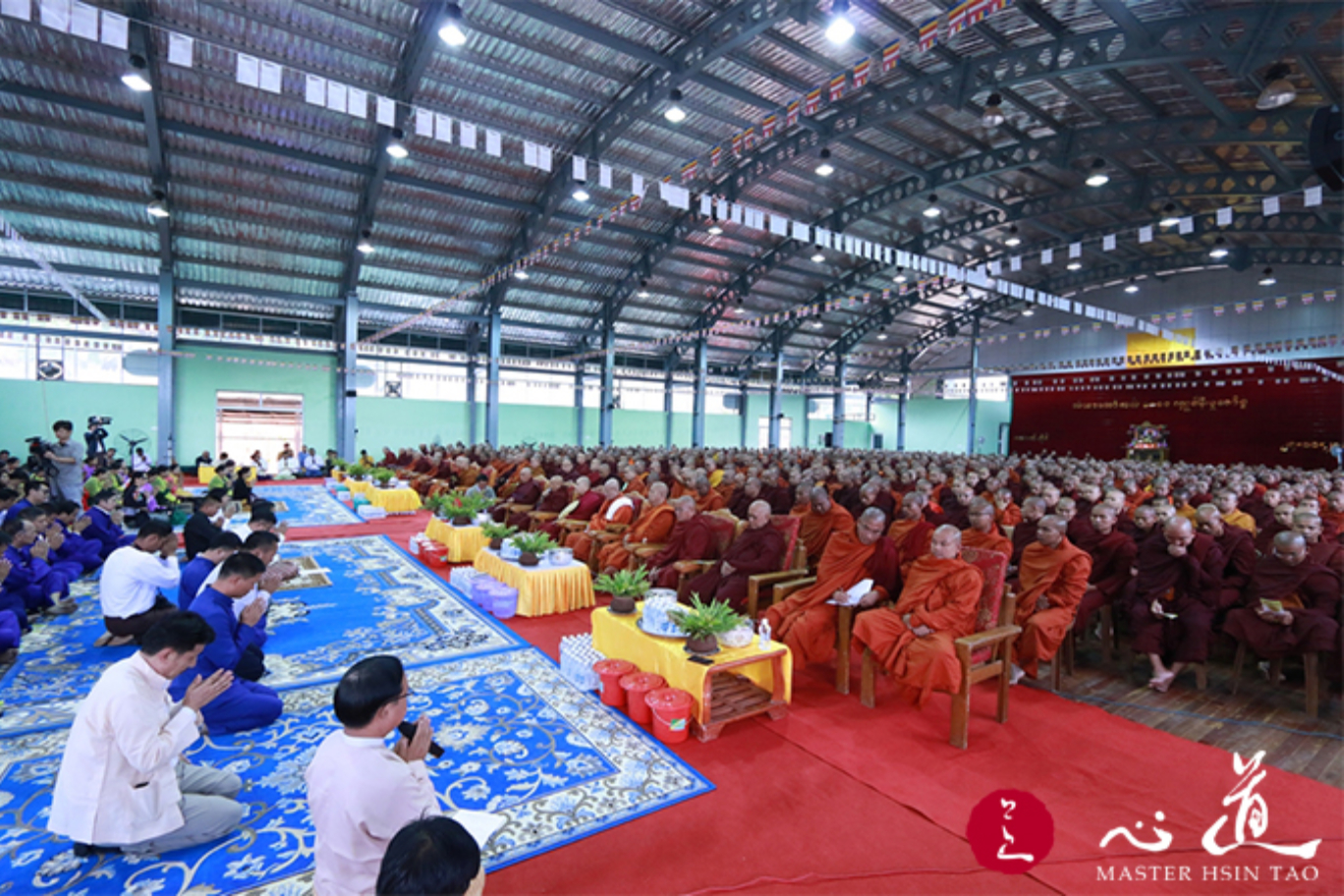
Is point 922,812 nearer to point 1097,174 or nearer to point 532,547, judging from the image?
point 532,547

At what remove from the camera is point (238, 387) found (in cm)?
2016

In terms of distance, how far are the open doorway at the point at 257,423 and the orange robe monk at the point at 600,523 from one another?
16.4 m

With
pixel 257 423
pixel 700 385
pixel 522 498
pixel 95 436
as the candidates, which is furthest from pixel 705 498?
pixel 257 423

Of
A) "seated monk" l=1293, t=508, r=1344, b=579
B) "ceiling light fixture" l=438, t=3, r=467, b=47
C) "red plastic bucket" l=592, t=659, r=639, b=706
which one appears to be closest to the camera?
"red plastic bucket" l=592, t=659, r=639, b=706

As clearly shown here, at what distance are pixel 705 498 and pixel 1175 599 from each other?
17.9 ft

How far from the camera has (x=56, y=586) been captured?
605 centimetres

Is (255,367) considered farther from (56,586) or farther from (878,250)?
(878,250)

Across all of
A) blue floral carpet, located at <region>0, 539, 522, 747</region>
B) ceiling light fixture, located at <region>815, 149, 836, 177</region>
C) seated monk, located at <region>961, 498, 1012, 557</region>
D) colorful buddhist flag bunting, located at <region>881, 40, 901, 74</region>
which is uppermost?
ceiling light fixture, located at <region>815, 149, 836, 177</region>

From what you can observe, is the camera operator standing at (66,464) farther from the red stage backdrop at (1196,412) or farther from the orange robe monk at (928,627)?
the red stage backdrop at (1196,412)

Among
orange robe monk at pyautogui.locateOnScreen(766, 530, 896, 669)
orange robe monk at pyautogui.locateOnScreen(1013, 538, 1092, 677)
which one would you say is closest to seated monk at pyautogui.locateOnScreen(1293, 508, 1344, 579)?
orange robe monk at pyautogui.locateOnScreen(1013, 538, 1092, 677)

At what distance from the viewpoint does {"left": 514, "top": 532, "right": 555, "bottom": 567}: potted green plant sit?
6.44 meters

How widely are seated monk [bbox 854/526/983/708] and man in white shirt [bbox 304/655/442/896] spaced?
325cm

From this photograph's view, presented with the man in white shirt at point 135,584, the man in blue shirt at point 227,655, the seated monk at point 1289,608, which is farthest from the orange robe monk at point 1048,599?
the man in white shirt at point 135,584

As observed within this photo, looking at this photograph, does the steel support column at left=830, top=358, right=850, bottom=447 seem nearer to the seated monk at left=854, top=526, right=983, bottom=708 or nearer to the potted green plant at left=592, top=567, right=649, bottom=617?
the seated monk at left=854, top=526, right=983, bottom=708
